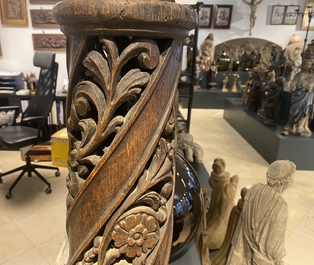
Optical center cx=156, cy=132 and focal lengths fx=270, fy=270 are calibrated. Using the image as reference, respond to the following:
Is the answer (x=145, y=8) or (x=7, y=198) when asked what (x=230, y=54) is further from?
(x=145, y=8)

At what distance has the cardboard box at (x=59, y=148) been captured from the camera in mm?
2475

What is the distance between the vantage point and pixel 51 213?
6.09 ft

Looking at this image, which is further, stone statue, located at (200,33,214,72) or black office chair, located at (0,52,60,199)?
stone statue, located at (200,33,214,72)

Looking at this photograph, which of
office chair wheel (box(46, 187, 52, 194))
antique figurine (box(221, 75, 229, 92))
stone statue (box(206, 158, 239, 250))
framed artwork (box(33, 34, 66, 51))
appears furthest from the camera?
antique figurine (box(221, 75, 229, 92))

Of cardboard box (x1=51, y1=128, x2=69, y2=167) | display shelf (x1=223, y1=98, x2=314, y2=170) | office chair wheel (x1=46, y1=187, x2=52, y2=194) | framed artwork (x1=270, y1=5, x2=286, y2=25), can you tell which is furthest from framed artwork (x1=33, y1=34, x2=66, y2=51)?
framed artwork (x1=270, y1=5, x2=286, y2=25)

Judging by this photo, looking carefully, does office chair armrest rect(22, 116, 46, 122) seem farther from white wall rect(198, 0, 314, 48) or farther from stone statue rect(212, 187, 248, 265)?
white wall rect(198, 0, 314, 48)

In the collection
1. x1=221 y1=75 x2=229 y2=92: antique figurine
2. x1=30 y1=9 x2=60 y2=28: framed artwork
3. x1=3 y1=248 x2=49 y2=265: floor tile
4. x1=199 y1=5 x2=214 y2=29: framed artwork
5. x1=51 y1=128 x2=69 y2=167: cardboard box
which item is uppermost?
x1=199 y1=5 x2=214 y2=29: framed artwork

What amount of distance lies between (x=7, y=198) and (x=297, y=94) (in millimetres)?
2633

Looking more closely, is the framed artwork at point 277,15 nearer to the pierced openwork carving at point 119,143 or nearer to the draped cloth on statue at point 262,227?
the draped cloth on statue at point 262,227

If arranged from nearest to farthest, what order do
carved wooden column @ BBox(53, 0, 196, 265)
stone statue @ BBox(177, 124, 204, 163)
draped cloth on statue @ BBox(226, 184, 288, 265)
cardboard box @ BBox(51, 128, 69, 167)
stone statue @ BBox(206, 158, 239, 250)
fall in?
carved wooden column @ BBox(53, 0, 196, 265) < draped cloth on statue @ BBox(226, 184, 288, 265) < stone statue @ BBox(206, 158, 239, 250) < stone statue @ BBox(177, 124, 204, 163) < cardboard box @ BBox(51, 128, 69, 167)

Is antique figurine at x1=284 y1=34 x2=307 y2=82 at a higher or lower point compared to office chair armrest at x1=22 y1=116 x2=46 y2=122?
higher

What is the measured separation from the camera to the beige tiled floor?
1515 mm

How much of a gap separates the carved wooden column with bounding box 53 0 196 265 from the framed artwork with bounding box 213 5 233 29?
18.5ft

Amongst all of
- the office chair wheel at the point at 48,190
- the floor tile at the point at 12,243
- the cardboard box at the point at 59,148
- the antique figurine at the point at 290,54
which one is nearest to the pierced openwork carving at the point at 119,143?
the floor tile at the point at 12,243
